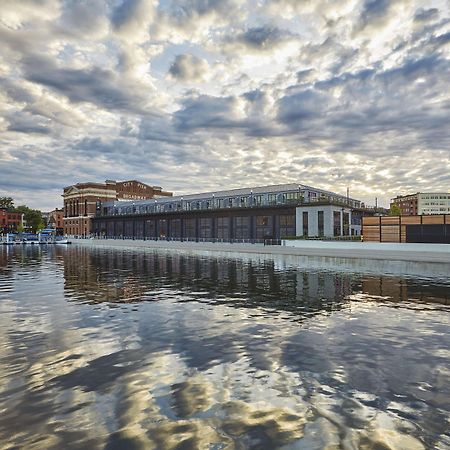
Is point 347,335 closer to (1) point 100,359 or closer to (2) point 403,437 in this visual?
(2) point 403,437

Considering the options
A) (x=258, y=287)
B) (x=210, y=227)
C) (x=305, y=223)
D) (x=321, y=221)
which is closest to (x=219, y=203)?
(x=210, y=227)

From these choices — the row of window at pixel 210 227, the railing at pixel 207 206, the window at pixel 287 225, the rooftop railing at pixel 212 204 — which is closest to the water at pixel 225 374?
the railing at pixel 207 206

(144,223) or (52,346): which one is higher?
(144,223)

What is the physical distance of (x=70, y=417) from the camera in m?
8.84

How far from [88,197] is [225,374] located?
521ft

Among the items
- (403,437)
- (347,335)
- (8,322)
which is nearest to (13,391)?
(8,322)

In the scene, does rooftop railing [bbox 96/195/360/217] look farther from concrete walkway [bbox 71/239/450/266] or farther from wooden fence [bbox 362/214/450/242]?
concrete walkway [bbox 71/239/450/266]

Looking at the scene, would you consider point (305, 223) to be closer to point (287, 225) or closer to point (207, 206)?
point (287, 225)

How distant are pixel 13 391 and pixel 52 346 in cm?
409

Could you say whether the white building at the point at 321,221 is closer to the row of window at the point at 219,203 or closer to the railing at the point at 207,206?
the railing at the point at 207,206

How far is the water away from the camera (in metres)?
8.12

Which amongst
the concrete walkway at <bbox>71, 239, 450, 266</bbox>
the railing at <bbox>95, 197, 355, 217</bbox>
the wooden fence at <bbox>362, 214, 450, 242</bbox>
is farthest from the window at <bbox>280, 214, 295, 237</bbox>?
the wooden fence at <bbox>362, 214, 450, 242</bbox>

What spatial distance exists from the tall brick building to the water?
467ft

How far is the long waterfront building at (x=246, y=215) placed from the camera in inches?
3501
